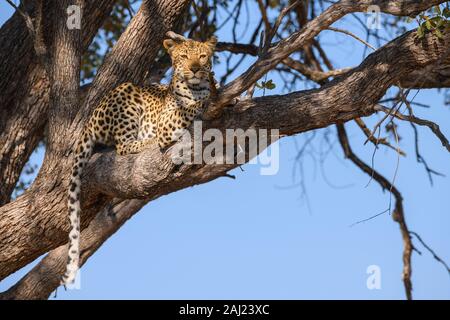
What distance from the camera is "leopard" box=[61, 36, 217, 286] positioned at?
664 cm

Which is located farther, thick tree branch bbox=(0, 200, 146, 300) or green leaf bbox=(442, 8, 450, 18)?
thick tree branch bbox=(0, 200, 146, 300)

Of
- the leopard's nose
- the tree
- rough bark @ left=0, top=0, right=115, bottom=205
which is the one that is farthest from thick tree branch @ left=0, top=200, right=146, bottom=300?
the leopard's nose

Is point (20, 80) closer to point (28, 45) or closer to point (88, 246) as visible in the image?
point (28, 45)

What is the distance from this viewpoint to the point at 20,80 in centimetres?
819

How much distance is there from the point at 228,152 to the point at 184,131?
0.35 m

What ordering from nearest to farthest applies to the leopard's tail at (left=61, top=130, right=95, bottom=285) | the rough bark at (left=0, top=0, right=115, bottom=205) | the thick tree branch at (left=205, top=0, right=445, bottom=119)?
the thick tree branch at (left=205, top=0, right=445, bottom=119), the leopard's tail at (left=61, top=130, right=95, bottom=285), the rough bark at (left=0, top=0, right=115, bottom=205)

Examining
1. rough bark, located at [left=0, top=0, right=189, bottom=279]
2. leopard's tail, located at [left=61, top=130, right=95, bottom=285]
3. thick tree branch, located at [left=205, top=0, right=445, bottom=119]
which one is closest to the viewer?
thick tree branch, located at [left=205, top=0, right=445, bottom=119]

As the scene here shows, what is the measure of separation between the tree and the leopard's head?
46 cm

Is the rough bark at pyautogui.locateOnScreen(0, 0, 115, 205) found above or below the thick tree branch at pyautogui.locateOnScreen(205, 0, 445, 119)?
above

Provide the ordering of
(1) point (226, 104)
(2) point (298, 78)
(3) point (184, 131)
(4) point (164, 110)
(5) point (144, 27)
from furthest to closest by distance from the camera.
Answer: (2) point (298, 78) < (5) point (144, 27) < (4) point (164, 110) < (3) point (184, 131) < (1) point (226, 104)

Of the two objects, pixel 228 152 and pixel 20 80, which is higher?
pixel 20 80

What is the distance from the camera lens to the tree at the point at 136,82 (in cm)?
568

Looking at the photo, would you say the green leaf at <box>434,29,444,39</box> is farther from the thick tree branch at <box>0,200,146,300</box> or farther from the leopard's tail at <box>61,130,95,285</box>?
the thick tree branch at <box>0,200,146,300</box>
